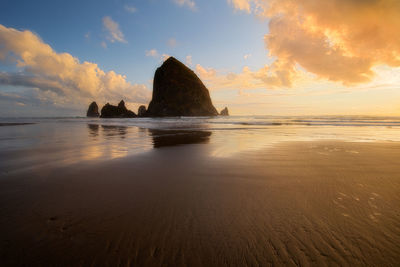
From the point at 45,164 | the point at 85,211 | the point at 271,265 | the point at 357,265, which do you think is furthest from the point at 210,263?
the point at 45,164

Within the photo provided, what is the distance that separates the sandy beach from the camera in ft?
5.08

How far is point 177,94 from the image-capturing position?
106m

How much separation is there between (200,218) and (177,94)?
10663 cm

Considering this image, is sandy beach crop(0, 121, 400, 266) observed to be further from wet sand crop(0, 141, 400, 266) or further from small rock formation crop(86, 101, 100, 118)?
small rock formation crop(86, 101, 100, 118)

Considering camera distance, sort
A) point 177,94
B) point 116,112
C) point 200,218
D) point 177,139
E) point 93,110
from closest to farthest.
A: point 200,218 → point 177,139 → point 116,112 → point 177,94 → point 93,110

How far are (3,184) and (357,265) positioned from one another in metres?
4.82

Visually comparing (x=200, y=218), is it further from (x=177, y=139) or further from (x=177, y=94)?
(x=177, y=94)

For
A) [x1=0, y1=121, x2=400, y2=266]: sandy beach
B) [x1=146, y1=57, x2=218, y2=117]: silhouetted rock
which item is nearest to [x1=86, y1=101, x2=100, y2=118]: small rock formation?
[x1=146, y1=57, x2=218, y2=117]: silhouetted rock

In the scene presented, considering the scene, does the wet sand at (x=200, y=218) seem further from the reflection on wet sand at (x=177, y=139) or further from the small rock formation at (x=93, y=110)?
the small rock formation at (x=93, y=110)

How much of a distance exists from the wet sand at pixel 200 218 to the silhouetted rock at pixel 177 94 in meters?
98.0

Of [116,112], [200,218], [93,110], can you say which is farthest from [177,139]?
[93,110]

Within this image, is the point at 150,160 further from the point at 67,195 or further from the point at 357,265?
the point at 357,265

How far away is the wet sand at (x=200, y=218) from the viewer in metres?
1.55

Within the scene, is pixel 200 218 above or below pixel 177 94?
below
